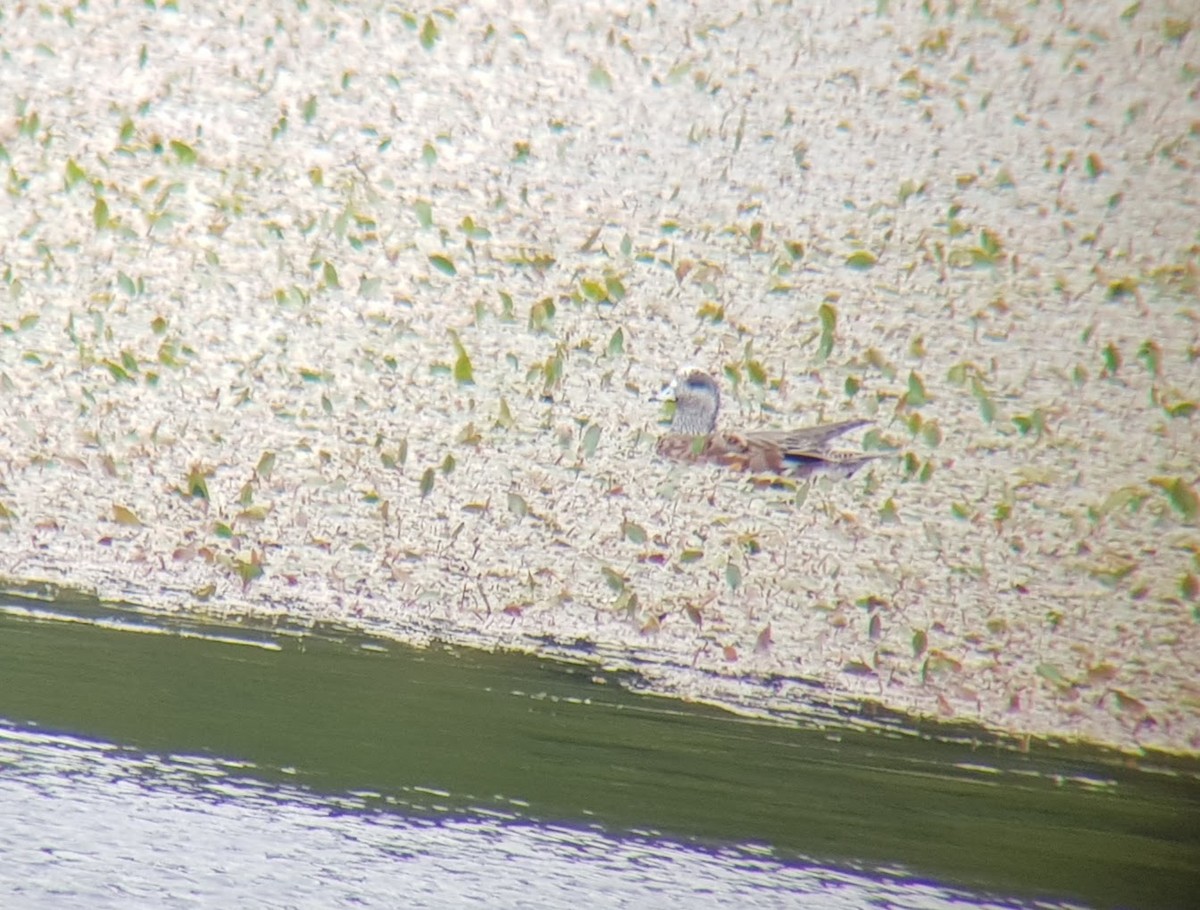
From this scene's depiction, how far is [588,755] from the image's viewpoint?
1689 mm

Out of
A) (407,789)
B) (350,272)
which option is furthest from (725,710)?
(350,272)

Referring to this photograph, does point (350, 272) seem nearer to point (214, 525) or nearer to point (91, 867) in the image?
point (214, 525)

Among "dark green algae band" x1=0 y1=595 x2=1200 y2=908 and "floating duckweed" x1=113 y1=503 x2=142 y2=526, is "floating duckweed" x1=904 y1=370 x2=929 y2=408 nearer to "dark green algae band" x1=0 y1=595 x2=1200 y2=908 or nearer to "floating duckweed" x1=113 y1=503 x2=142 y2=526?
"dark green algae band" x1=0 y1=595 x2=1200 y2=908

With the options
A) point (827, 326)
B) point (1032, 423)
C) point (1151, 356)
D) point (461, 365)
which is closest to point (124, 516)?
point (461, 365)

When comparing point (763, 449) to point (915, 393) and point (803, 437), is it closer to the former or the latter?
point (803, 437)

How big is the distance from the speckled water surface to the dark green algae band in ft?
0.33

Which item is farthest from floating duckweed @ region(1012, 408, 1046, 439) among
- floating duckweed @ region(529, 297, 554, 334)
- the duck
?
floating duckweed @ region(529, 297, 554, 334)

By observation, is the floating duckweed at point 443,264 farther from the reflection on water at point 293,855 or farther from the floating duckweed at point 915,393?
the reflection on water at point 293,855

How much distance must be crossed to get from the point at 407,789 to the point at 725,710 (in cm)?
51

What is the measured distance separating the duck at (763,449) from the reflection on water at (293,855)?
3.17 ft

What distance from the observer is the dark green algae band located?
1572 mm

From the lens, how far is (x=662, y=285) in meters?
2.68

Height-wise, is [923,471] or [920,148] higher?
[920,148]

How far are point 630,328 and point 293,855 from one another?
4.81 feet
